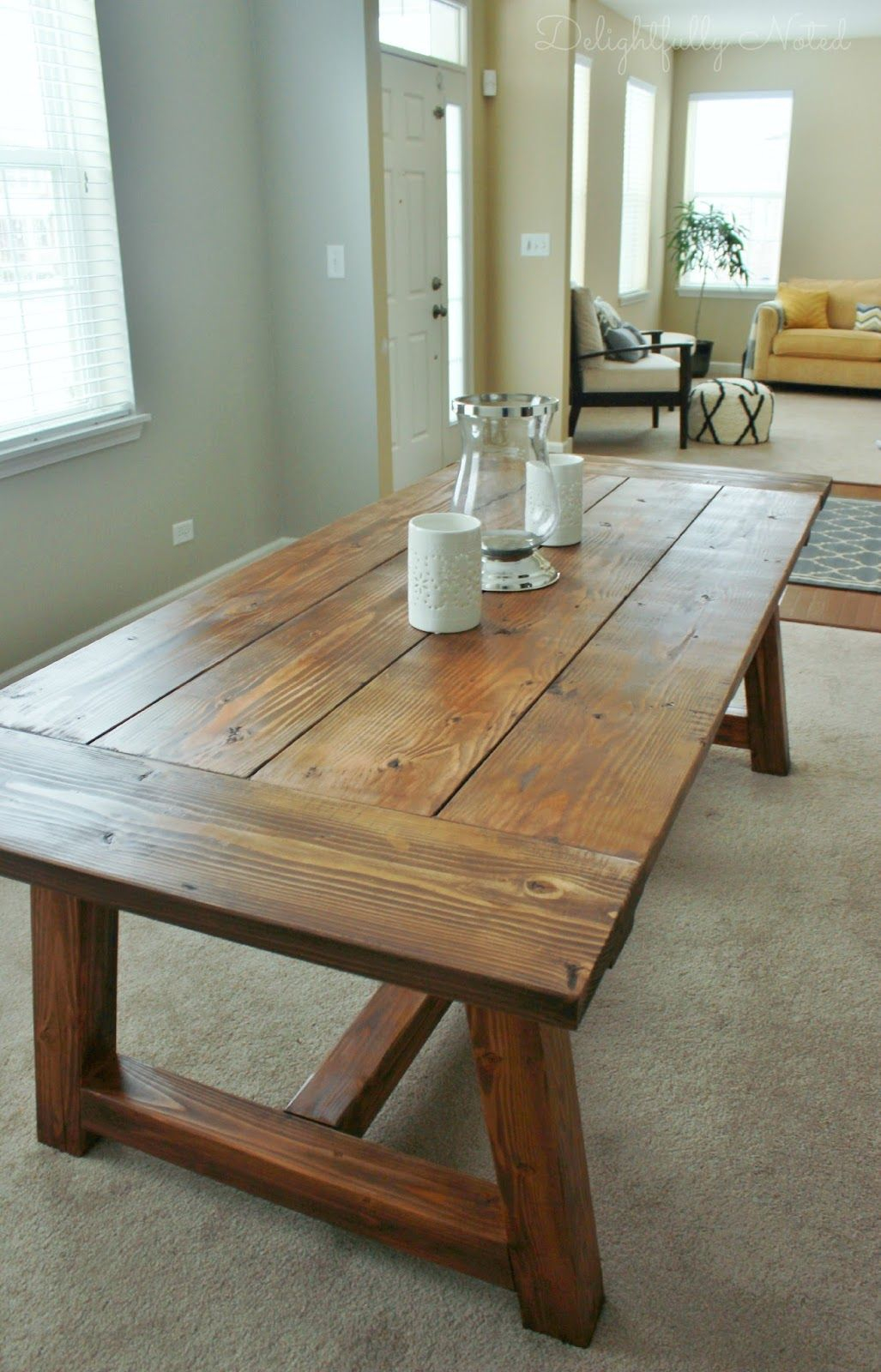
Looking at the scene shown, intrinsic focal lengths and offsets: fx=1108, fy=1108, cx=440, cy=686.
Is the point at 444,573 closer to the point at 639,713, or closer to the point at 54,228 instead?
the point at 639,713

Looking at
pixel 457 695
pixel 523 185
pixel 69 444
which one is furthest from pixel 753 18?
pixel 457 695

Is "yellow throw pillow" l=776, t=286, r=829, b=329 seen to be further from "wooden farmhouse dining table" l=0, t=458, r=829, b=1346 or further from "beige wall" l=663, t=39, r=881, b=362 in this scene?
"wooden farmhouse dining table" l=0, t=458, r=829, b=1346

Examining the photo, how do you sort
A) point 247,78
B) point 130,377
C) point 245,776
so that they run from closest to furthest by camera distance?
point 245,776, point 130,377, point 247,78

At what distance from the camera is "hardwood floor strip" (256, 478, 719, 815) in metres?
1.22

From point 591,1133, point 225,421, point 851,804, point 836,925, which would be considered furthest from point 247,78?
point 591,1133

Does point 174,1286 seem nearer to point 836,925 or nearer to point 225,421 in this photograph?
point 836,925

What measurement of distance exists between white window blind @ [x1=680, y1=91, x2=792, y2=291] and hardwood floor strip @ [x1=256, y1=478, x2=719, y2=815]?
777 cm

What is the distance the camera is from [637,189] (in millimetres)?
8172

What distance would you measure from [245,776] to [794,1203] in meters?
0.94

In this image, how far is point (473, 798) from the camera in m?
1.18

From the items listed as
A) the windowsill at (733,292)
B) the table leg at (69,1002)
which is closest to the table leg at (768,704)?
the table leg at (69,1002)

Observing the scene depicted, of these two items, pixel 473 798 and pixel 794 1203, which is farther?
pixel 794 1203

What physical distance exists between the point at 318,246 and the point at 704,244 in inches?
225

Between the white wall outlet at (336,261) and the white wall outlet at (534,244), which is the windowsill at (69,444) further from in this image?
the white wall outlet at (534,244)
